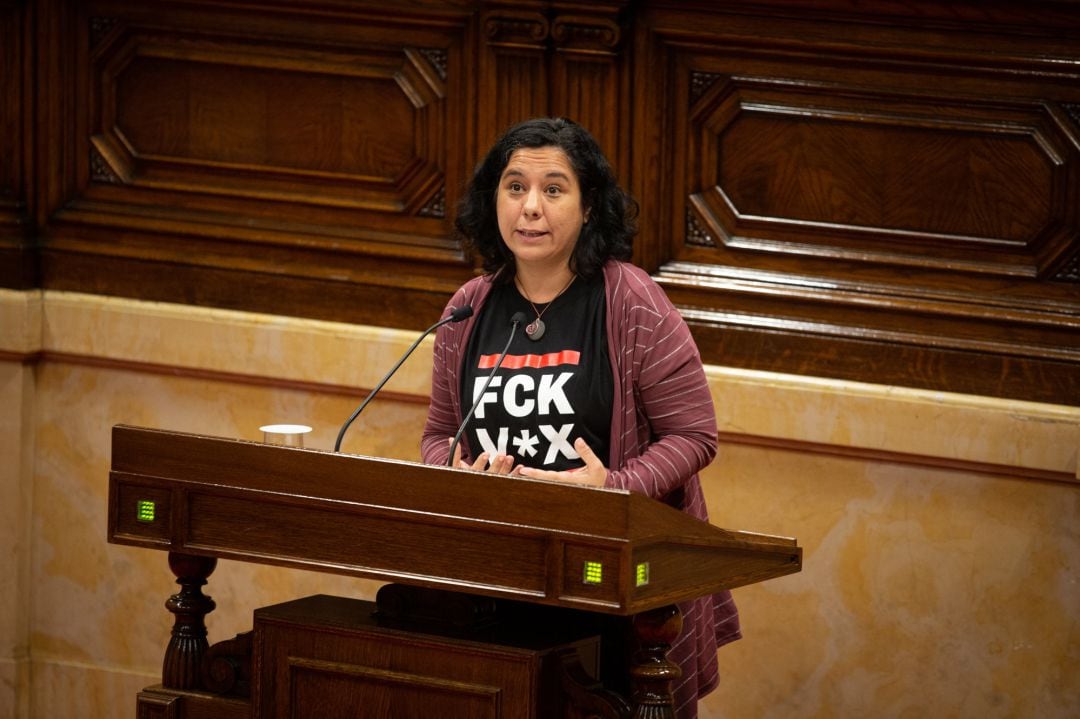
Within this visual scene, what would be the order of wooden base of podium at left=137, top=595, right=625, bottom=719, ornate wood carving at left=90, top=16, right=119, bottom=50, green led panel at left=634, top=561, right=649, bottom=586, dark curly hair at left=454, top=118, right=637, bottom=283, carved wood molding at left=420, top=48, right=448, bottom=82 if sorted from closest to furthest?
green led panel at left=634, top=561, right=649, bottom=586 → wooden base of podium at left=137, top=595, right=625, bottom=719 → dark curly hair at left=454, top=118, right=637, bottom=283 → carved wood molding at left=420, top=48, right=448, bottom=82 → ornate wood carving at left=90, top=16, right=119, bottom=50

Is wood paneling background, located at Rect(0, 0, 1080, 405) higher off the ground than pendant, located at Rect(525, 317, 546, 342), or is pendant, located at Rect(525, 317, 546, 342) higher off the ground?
wood paneling background, located at Rect(0, 0, 1080, 405)

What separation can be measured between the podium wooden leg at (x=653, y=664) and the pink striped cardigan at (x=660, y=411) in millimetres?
291

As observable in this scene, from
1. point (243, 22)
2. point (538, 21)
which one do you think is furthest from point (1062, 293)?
point (243, 22)

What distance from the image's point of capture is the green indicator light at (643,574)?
9.91ft

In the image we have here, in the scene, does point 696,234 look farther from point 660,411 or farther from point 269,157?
point 660,411

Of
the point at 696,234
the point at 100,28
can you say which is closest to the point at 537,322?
the point at 696,234

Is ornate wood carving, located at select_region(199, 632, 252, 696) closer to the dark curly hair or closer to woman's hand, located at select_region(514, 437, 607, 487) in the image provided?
woman's hand, located at select_region(514, 437, 607, 487)

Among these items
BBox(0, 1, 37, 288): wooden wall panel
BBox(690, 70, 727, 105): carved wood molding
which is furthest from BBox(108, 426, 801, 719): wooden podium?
BBox(0, 1, 37, 288): wooden wall panel

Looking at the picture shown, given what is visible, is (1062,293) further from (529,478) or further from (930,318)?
(529,478)

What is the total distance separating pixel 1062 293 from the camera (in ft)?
14.7

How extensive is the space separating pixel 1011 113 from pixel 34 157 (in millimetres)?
2773

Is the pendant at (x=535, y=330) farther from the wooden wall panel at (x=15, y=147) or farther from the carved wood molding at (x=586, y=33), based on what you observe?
the wooden wall panel at (x=15, y=147)

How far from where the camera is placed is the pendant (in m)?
3.59

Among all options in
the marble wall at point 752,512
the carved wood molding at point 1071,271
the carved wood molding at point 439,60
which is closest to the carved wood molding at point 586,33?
the carved wood molding at point 439,60
